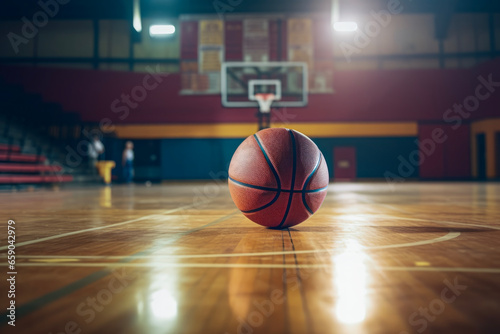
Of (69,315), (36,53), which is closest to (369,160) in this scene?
(36,53)

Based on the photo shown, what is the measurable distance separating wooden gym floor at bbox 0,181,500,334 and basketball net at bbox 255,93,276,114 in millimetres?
11637

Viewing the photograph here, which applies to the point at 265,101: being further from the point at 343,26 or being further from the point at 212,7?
the point at 212,7

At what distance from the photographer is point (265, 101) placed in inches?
610

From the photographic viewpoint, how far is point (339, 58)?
19500 mm

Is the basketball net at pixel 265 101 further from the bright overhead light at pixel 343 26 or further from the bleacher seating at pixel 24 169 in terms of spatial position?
the bleacher seating at pixel 24 169

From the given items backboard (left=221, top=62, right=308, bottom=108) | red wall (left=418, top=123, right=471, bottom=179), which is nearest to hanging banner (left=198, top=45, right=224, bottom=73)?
backboard (left=221, top=62, right=308, bottom=108)

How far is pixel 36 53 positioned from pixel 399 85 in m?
15.5

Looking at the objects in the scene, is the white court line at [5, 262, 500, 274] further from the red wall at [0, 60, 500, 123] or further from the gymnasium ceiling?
the gymnasium ceiling

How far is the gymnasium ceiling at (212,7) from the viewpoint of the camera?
17.5 m

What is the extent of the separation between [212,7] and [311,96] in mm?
5159

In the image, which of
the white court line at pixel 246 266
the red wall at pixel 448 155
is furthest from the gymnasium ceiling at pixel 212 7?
the white court line at pixel 246 266

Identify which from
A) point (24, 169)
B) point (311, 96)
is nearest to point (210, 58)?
point (311, 96)

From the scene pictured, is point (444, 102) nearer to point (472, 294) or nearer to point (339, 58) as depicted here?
point (339, 58)

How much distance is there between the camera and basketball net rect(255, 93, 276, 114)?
48.3ft
